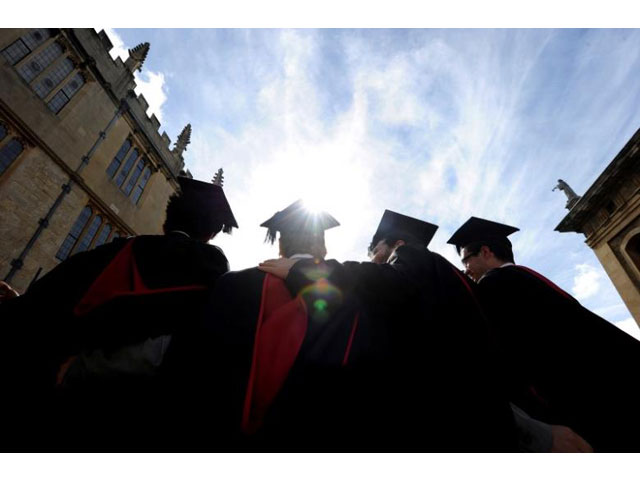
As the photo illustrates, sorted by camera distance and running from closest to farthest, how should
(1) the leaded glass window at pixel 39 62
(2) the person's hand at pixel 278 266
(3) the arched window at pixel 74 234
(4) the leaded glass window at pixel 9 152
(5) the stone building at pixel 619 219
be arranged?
(2) the person's hand at pixel 278 266 → (4) the leaded glass window at pixel 9 152 → (1) the leaded glass window at pixel 39 62 → (3) the arched window at pixel 74 234 → (5) the stone building at pixel 619 219

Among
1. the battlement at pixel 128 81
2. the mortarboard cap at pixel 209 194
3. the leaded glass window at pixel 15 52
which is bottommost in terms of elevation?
the mortarboard cap at pixel 209 194

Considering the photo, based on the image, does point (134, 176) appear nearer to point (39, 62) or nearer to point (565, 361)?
point (39, 62)

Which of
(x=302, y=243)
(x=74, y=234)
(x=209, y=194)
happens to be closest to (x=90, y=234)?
(x=74, y=234)

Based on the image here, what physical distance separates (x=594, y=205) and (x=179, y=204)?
18380 millimetres

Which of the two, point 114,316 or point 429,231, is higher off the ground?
point 429,231

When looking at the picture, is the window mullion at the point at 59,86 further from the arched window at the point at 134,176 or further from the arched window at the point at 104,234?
the arched window at the point at 104,234

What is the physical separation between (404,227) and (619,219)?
49.0 ft

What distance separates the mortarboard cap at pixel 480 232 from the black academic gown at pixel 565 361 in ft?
2.83

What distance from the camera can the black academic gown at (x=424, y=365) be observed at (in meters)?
1.54

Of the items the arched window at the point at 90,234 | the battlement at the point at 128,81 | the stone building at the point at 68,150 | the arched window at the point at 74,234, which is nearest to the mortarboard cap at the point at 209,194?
the stone building at the point at 68,150

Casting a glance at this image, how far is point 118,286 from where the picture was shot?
5.71 ft

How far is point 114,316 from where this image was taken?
1630mm
